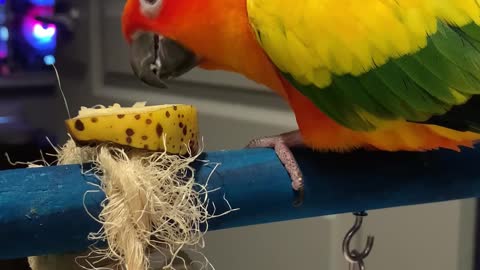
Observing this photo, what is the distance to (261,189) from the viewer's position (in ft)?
1.59

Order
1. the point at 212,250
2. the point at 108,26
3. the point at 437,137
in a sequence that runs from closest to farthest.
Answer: the point at 437,137 → the point at 212,250 → the point at 108,26

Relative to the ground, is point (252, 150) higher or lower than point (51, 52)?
lower

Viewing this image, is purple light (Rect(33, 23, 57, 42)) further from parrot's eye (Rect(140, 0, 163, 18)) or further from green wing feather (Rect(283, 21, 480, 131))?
green wing feather (Rect(283, 21, 480, 131))

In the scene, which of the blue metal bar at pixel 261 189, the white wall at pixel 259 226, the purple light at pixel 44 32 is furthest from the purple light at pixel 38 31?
the blue metal bar at pixel 261 189

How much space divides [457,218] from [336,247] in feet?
0.54

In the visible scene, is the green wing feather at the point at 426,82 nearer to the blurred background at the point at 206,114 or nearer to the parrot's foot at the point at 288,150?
the parrot's foot at the point at 288,150

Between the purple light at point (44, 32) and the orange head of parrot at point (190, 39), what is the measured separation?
96 centimetres

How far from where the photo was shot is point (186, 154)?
1.52 feet

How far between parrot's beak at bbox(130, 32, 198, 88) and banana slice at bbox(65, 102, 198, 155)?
12 cm

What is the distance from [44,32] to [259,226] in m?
0.79

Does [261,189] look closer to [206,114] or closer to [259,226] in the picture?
[259,226]

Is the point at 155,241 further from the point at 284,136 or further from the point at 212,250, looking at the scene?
the point at 212,250

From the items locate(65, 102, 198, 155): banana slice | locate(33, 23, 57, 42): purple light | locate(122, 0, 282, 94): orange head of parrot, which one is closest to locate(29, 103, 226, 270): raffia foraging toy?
locate(65, 102, 198, 155): banana slice

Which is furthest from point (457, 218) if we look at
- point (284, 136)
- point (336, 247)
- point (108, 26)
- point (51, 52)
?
point (51, 52)
